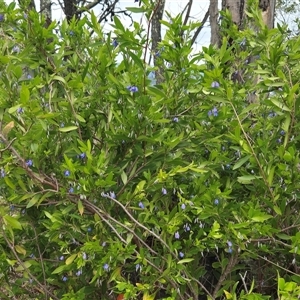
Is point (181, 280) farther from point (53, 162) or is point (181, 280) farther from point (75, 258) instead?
point (53, 162)

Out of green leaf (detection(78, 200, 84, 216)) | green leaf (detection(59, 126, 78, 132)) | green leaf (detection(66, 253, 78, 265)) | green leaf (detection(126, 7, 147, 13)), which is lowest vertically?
green leaf (detection(66, 253, 78, 265))

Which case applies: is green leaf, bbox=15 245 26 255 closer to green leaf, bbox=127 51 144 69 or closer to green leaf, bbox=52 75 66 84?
green leaf, bbox=52 75 66 84

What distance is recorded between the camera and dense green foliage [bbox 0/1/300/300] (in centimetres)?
190

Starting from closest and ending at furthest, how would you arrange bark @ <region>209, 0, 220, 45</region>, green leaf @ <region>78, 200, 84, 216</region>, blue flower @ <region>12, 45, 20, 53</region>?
1. green leaf @ <region>78, 200, 84, 216</region>
2. blue flower @ <region>12, 45, 20, 53</region>
3. bark @ <region>209, 0, 220, 45</region>

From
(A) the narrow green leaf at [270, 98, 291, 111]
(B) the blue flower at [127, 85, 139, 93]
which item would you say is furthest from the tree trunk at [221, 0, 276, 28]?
(B) the blue flower at [127, 85, 139, 93]

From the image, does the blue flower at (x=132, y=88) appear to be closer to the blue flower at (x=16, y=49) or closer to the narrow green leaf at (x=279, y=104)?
the narrow green leaf at (x=279, y=104)

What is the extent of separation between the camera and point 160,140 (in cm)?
190

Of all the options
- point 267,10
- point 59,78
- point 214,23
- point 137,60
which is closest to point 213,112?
point 137,60

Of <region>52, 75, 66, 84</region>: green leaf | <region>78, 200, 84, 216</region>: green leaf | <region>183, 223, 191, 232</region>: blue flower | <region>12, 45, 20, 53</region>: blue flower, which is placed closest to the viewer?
<region>78, 200, 84, 216</region>: green leaf

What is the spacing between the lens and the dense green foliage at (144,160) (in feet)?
6.23

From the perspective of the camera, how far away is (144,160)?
198 cm

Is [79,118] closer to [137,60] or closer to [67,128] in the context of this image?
[67,128]

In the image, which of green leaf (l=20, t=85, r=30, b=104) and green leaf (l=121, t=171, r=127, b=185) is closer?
green leaf (l=20, t=85, r=30, b=104)

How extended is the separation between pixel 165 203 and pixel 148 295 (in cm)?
39
